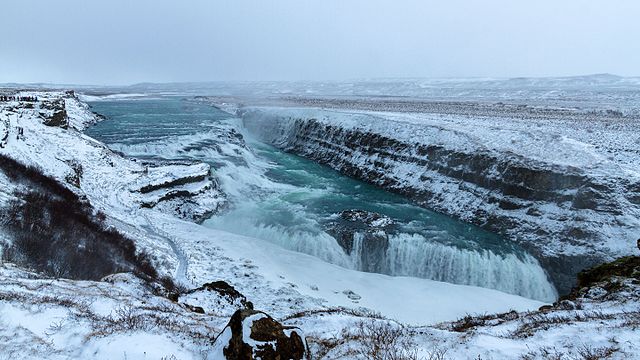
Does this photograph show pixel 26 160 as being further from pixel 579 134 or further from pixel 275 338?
pixel 579 134

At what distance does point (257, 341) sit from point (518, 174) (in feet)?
88.2

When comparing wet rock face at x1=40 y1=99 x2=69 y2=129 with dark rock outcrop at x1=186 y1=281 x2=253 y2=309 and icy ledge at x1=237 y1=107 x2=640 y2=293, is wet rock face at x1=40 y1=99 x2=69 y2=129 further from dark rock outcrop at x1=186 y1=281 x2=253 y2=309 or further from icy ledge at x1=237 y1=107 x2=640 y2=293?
dark rock outcrop at x1=186 y1=281 x2=253 y2=309

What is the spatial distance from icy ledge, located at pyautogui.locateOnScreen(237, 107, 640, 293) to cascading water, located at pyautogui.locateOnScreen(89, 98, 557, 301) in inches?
69.3

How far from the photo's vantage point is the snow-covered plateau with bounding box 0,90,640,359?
7.20 meters

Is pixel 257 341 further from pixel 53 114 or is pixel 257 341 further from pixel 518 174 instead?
pixel 53 114

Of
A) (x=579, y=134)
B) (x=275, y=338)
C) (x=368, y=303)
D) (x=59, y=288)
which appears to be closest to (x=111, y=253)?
(x=59, y=288)

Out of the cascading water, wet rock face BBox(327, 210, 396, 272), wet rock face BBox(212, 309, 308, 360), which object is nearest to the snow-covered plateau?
wet rock face BBox(212, 309, 308, 360)

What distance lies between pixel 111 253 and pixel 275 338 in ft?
48.7

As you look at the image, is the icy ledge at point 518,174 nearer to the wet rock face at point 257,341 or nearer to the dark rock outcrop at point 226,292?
the dark rock outcrop at point 226,292

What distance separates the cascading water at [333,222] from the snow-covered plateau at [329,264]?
1.14 metres

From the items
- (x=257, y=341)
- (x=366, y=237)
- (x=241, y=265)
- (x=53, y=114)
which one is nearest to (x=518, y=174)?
(x=366, y=237)

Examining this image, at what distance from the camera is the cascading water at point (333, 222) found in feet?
73.9

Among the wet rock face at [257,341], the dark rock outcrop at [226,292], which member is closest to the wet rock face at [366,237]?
the dark rock outcrop at [226,292]

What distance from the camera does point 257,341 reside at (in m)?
6.81
